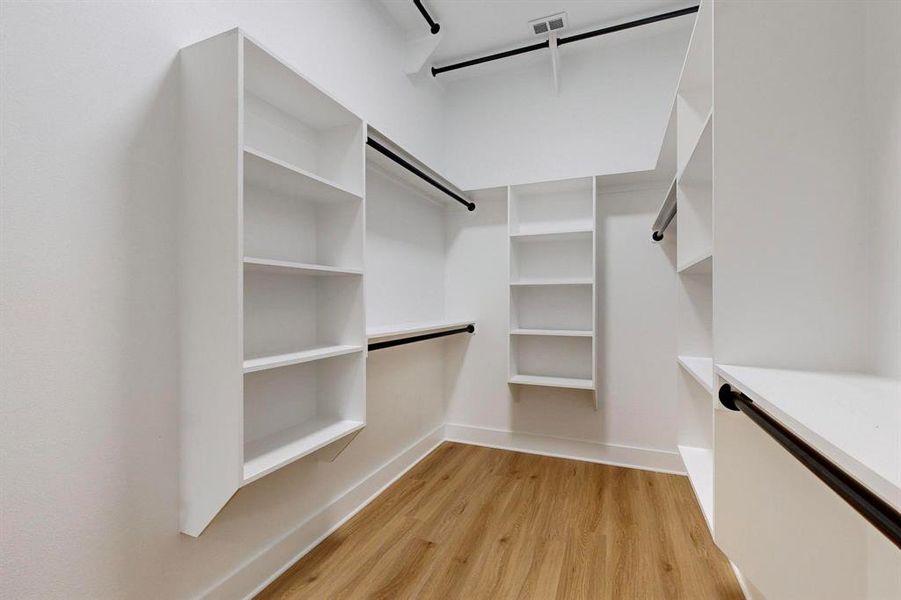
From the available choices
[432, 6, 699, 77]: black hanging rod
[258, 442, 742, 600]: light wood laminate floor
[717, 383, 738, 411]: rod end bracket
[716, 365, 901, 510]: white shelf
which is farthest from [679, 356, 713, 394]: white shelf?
[432, 6, 699, 77]: black hanging rod

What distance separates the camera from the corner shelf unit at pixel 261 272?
112 centimetres

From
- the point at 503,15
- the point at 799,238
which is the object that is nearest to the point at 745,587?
A: the point at 799,238

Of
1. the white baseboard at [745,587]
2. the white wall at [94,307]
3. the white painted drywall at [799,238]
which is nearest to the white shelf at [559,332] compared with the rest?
the white baseboard at [745,587]

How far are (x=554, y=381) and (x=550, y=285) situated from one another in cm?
66

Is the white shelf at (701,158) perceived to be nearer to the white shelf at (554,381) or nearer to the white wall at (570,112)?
the white wall at (570,112)

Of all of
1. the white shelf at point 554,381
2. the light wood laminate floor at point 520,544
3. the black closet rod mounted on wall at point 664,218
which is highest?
the black closet rod mounted on wall at point 664,218

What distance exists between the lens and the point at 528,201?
9.47ft

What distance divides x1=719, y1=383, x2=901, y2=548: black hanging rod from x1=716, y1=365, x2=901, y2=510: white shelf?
3 cm

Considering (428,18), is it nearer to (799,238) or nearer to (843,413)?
(799,238)

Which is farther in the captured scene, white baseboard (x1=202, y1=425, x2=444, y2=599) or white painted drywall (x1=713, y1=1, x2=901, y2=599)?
white baseboard (x1=202, y1=425, x2=444, y2=599)

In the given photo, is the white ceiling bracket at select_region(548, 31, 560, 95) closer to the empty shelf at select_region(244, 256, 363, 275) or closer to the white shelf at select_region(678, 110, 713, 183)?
the white shelf at select_region(678, 110, 713, 183)

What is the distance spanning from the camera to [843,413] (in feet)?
2.02

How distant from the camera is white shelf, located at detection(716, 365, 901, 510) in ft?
1.48

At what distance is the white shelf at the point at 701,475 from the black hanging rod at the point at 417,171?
183 cm
